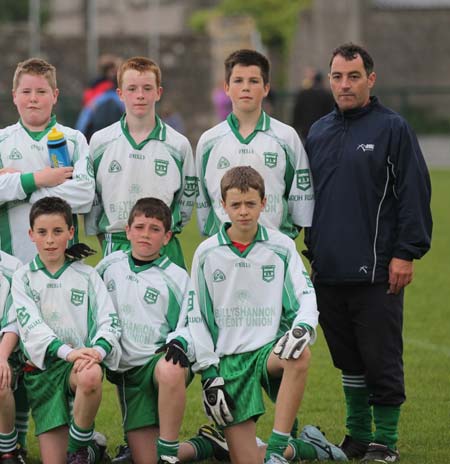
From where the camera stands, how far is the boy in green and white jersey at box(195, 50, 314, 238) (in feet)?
21.6

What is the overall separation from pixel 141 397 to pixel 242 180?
47.8 inches

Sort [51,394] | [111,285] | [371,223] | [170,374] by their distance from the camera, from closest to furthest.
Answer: [170,374]
[51,394]
[111,285]
[371,223]

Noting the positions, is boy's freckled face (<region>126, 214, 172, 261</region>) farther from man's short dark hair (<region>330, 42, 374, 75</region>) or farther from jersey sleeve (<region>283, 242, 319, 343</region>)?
man's short dark hair (<region>330, 42, 374, 75</region>)

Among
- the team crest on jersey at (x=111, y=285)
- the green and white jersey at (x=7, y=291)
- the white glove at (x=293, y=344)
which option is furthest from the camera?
the team crest on jersey at (x=111, y=285)

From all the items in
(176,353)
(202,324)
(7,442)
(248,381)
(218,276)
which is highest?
(218,276)

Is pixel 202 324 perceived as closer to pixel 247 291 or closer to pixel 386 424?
pixel 247 291

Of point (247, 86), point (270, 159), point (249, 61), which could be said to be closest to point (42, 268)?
point (270, 159)

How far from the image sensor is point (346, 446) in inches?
262

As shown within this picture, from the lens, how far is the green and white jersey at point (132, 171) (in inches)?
262

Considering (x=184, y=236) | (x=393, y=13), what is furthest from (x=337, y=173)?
(x=393, y=13)

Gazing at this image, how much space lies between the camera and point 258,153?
21.7ft

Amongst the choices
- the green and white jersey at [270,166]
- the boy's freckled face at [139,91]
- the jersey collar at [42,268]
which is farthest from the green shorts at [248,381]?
the boy's freckled face at [139,91]

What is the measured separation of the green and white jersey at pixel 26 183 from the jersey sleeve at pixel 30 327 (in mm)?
479

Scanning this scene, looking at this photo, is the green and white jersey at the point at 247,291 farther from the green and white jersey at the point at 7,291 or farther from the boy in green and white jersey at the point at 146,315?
the green and white jersey at the point at 7,291
